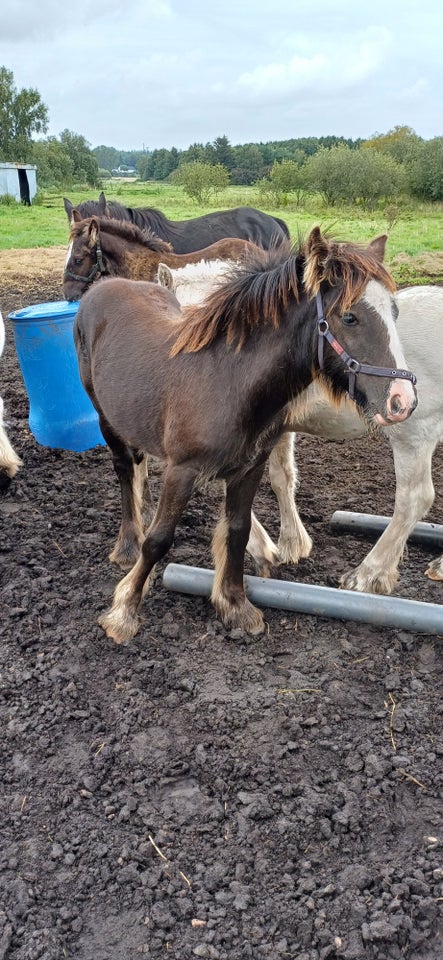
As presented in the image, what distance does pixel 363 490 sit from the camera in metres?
5.23

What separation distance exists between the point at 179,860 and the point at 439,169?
4315 cm

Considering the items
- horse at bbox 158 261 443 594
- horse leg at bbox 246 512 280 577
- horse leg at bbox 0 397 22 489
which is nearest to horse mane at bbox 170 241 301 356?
horse at bbox 158 261 443 594

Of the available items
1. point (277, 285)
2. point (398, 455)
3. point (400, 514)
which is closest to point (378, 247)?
point (277, 285)

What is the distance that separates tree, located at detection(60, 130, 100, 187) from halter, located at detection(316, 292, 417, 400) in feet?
221

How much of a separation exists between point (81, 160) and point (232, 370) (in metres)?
76.6

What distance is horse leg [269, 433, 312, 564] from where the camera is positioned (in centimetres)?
433

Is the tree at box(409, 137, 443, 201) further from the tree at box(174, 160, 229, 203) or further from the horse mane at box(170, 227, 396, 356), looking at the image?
the horse mane at box(170, 227, 396, 356)

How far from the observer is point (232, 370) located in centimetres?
307

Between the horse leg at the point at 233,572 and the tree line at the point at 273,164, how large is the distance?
39.4m

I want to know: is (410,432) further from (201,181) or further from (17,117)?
(17,117)

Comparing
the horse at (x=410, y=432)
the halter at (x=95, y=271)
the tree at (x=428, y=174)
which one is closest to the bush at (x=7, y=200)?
the tree at (x=428, y=174)

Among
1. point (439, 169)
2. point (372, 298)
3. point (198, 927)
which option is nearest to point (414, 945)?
point (198, 927)

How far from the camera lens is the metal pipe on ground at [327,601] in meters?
3.43

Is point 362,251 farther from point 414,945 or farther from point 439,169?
point 439,169
